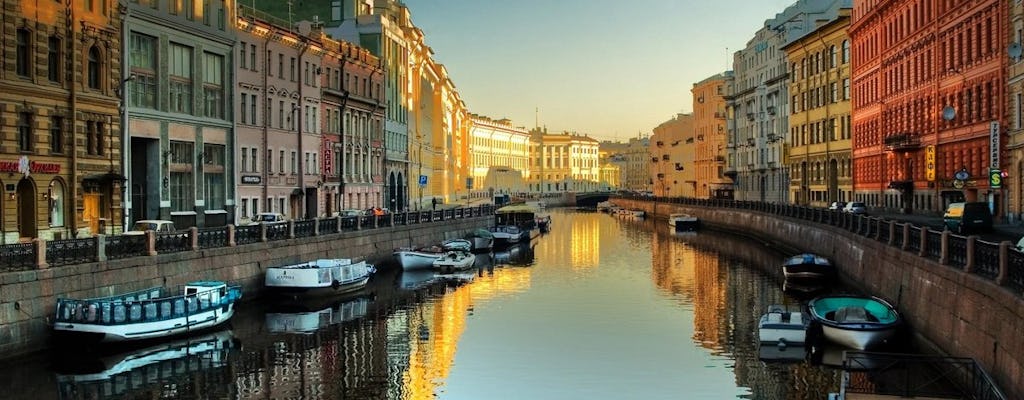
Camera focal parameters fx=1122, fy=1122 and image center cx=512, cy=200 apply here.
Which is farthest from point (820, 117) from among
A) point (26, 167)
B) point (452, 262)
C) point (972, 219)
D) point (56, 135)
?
point (26, 167)

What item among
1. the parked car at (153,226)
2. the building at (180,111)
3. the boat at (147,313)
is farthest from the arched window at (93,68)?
the boat at (147,313)

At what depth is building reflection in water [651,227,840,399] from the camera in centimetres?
3216

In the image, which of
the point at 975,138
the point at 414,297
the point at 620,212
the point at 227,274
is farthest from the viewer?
the point at 620,212

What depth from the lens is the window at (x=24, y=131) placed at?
44.6m

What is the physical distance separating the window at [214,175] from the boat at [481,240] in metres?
24.3

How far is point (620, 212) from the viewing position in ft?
602

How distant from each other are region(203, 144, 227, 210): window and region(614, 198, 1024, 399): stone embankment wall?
34.6 m

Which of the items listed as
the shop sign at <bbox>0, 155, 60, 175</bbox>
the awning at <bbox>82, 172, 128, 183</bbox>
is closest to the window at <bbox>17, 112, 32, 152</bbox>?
the shop sign at <bbox>0, 155, 60, 175</bbox>

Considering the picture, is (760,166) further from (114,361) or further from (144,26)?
(114,361)

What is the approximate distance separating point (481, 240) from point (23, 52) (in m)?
45.2

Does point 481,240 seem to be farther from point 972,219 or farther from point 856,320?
point 856,320

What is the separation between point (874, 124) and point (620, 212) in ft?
313

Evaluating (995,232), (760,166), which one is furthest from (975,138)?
(760,166)

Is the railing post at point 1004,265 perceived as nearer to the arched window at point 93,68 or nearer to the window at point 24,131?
the window at point 24,131
